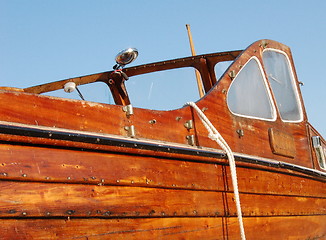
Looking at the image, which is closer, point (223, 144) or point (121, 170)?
→ point (121, 170)

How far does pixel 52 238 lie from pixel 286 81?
11.8 ft

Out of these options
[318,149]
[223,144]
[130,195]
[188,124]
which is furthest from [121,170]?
[318,149]

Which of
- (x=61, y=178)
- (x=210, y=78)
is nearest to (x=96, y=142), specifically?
(x=61, y=178)

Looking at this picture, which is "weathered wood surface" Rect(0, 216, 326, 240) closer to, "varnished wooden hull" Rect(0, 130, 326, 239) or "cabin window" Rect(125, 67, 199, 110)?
"varnished wooden hull" Rect(0, 130, 326, 239)

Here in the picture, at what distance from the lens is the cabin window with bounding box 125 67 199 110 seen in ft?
18.2

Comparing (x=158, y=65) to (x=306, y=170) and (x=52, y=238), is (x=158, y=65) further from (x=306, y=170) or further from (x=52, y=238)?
(x=52, y=238)

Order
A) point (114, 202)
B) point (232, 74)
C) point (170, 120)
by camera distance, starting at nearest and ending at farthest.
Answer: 1. point (114, 202)
2. point (170, 120)
3. point (232, 74)

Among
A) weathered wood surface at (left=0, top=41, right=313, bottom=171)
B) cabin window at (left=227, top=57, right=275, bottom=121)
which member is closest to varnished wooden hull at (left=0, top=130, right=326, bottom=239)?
weathered wood surface at (left=0, top=41, right=313, bottom=171)

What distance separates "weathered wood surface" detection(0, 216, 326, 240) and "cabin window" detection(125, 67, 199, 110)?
158 centimetres

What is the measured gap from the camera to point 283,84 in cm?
564

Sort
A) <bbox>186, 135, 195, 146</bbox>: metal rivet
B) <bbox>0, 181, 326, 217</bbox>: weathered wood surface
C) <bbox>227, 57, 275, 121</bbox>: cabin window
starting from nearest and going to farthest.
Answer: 1. <bbox>0, 181, 326, 217</bbox>: weathered wood surface
2. <bbox>186, 135, 195, 146</bbox>: metal rivet
3. <bbox>227, 57, 275, 121</bbox>: cabin window

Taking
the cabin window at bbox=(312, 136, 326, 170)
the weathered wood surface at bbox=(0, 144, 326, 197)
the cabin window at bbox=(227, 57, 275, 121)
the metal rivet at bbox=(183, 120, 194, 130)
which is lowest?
the weathered wood surface at bbox=(0, 144, 326, 197)

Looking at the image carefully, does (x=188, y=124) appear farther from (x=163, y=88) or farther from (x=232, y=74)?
(x=163, y=88)

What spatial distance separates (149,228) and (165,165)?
44cm
